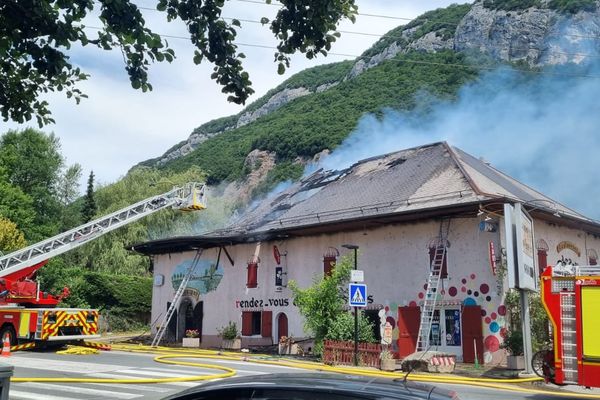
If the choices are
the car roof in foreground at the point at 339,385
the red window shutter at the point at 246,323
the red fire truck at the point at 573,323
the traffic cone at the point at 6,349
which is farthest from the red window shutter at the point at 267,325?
the car roof in foreground at the point at 339,385

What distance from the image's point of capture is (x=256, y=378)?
12.8ft

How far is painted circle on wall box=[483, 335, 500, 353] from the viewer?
2212cm

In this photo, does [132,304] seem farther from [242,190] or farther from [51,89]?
[242,190]

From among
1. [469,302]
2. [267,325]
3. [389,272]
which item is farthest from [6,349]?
[469,302]

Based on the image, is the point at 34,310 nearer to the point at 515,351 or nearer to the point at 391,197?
the point at 391,197

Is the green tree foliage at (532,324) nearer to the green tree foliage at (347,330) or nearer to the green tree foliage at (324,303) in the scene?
the green tree foliage at (347,330)

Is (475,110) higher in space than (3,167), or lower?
higher

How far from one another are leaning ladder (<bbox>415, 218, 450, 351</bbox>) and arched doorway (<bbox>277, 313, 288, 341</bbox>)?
7.95m

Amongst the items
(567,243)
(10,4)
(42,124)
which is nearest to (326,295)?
(567,243)

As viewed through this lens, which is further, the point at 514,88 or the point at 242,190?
the point at 242,190

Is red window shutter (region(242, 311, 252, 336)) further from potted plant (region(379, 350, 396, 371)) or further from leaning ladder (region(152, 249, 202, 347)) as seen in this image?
potted plant (region(379, 350, 396, 371))

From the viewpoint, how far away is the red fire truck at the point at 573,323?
1199cm

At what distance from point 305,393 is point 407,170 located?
88.7 ft

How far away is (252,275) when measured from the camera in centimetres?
3128
